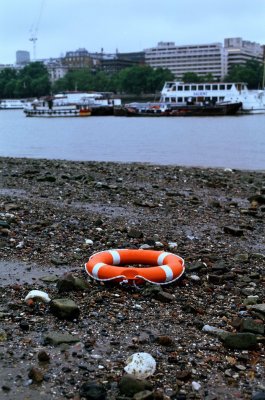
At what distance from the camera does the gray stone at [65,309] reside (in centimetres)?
389

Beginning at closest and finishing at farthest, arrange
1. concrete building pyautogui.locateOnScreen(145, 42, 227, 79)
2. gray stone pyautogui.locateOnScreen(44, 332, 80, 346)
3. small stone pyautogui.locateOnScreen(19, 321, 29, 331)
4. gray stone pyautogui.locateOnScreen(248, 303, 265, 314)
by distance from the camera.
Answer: gray stone pyautogui.locateOnScreen(44, 332, 80, 346)
small stone pyautogui.locateOnScreen(19, 321, 29, 331)
gray stone pyautogui.locateOnScreen(248, 303, 265, 314)
concrete building pyautogui.locateOnScreen(145, 42, 227, 79)

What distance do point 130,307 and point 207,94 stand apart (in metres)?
66.9

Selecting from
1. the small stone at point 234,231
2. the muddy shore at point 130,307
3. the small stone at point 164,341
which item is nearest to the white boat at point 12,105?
the muddy shore at point 130,307

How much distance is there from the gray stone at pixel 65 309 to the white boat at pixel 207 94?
214 ft

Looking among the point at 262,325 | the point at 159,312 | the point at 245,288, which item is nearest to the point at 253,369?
the point at 262,325

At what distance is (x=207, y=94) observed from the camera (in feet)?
226

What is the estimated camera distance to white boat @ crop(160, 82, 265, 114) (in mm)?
68688

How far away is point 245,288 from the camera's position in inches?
185

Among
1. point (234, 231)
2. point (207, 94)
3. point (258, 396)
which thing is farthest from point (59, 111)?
point (258, 396)

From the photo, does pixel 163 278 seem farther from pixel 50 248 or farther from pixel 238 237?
pixel 238 237

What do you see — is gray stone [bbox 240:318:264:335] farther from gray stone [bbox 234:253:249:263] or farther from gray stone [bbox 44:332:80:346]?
gray stone [bbox 234:253:249:263]

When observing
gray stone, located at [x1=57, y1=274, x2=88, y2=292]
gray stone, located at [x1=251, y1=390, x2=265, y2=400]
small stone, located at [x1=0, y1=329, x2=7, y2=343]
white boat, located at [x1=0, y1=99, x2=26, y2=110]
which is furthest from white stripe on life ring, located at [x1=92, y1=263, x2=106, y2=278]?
white boat, located at [x1=0, y1=99, x2=26, y2=110]

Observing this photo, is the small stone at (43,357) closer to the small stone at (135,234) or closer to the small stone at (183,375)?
the small stone at (183,375)

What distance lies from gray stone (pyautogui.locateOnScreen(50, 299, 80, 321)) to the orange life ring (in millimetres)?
696
